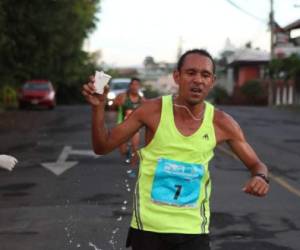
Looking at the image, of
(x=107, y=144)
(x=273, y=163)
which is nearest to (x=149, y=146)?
(x=107, y=144)

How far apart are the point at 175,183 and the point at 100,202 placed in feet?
19.1

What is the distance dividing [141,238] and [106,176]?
8.14m

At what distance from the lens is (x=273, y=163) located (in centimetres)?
1364

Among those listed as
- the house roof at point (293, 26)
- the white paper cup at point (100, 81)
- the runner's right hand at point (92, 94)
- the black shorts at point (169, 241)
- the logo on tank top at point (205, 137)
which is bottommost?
the black shorts at point (169, 241)

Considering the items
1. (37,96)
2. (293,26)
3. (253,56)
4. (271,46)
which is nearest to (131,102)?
(37,96)

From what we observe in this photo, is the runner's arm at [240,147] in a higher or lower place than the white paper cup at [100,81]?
lower

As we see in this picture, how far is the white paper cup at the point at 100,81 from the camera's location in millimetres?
3602

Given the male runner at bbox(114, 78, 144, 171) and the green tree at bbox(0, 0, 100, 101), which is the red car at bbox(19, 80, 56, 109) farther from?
the male runner at bbox(114, 78, 144, 171)

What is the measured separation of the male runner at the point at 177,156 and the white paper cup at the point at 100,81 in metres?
0.03

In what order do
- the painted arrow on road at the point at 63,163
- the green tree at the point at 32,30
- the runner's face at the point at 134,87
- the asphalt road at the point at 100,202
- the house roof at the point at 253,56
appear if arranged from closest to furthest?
the asphalt road at the point at 100,202, the painted arrow on road at the point at 63,163, the runner's face at the point at 134,87, the green tree at the point at 32,30, the house roof at the point at 253,56

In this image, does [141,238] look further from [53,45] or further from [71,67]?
[71,67]

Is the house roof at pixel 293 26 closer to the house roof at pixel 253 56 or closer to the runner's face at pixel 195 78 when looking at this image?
the house roof at pixel 253 56

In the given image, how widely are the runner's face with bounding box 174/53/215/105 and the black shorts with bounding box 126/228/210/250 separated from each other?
2.27ft

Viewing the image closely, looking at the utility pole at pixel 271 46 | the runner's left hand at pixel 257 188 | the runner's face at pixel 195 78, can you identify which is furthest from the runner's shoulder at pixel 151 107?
the utility pole at pixel 271 46
